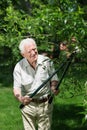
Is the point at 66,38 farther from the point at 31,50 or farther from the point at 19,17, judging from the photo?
the point at 19,17

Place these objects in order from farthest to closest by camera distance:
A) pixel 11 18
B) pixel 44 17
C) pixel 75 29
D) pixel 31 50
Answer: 1. pixel 11 18
2. pixel 31 50
3. pixel 44 17
4. pixel 75 29

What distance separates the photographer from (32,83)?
258 inches

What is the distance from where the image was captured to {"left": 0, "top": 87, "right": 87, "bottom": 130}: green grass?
973 centimetres

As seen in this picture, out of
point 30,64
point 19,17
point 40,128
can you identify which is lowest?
point 40,128

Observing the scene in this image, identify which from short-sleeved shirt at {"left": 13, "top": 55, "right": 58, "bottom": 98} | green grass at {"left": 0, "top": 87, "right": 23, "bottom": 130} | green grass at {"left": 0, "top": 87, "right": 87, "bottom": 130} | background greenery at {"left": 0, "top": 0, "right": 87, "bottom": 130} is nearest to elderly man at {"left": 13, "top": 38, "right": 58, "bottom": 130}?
short-sleeved shirt at {"left": 13, "top": 55, "right": 58, "bottom": 98}

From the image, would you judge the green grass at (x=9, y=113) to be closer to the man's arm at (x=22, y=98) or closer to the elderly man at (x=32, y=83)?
the elderly man at (x=32, y=83)

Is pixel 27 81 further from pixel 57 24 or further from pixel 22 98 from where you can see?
pixel 57 24

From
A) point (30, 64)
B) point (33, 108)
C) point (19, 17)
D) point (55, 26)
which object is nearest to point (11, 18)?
point (19, 17)

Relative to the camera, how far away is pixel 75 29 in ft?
15.9

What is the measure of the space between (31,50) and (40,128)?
1218 millimetres

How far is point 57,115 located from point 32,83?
14.1 feet

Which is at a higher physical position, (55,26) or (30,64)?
(55,26)

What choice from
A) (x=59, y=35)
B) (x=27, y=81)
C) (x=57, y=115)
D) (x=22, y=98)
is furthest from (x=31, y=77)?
(x=57, y=115)

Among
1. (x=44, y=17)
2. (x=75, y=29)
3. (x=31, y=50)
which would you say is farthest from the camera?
(x=31, y=50)
